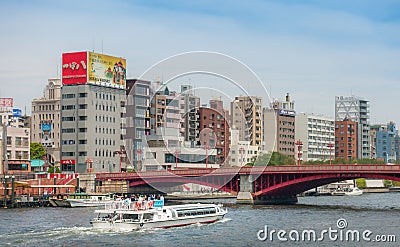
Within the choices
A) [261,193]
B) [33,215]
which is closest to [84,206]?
[33,215]

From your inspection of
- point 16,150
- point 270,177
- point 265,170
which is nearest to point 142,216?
point 265,170

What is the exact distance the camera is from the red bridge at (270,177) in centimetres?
14425

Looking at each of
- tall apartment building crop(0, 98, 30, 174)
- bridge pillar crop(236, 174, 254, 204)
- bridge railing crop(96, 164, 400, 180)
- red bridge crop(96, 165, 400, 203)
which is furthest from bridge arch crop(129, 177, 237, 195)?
tall apartment building crop(0, 98, 30, 174)

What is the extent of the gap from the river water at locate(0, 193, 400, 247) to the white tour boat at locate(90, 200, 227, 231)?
1.25 metres

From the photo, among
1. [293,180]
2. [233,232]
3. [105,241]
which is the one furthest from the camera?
[293,180]

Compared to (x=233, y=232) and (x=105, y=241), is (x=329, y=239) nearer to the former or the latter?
(x=233, y=232)

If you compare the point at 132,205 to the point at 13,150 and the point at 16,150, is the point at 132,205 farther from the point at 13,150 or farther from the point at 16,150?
the point at 16,150

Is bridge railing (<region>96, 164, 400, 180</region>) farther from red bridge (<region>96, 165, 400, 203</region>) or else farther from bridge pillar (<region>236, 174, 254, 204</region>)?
bridge pillar (<region>236, 174, 254, 204</region>)

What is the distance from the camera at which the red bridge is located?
473ft

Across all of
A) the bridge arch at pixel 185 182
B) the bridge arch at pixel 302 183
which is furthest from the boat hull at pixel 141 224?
the bridge arch at pixel 185 182

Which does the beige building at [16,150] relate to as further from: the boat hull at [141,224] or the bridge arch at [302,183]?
the boat hull at [141,224]

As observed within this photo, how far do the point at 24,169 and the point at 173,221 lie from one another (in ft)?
309

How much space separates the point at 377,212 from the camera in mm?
127750

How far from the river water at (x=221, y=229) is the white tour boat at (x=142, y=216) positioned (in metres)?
1.25
